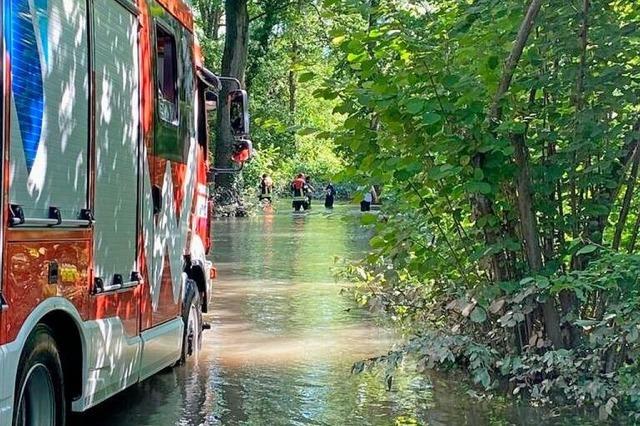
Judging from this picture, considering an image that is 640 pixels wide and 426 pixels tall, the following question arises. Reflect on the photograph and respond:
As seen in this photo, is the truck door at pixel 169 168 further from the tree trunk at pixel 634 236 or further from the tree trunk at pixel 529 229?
the tree trunk at pixel 634 236

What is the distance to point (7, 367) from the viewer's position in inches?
174

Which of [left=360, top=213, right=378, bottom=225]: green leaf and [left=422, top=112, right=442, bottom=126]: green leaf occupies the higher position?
[left=422, top=112, right=442, bottom=126]: green leaf

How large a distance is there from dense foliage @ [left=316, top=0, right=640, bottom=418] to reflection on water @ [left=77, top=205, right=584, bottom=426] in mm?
523

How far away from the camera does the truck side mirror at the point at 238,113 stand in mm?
9945

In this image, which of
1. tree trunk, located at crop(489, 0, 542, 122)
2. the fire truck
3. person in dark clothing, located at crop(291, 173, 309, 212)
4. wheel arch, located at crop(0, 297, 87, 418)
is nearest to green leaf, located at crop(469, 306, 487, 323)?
tree trunk, located at crop(489, 0, 542, 122)

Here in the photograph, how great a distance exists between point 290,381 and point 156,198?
213 cm

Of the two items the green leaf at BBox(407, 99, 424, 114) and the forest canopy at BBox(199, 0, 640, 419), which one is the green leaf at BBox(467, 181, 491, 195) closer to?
the forest canopy at BBox(199, 0, 640, 419)

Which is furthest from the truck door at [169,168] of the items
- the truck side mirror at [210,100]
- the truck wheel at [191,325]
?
the truck side mirror at [210,100]

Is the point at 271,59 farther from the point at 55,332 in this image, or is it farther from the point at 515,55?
the point at 55,332

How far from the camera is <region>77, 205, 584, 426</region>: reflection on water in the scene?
703 cm

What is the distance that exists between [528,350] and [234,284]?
8.49 m

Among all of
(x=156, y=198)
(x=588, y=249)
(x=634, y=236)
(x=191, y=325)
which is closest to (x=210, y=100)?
(x=191, y=325)

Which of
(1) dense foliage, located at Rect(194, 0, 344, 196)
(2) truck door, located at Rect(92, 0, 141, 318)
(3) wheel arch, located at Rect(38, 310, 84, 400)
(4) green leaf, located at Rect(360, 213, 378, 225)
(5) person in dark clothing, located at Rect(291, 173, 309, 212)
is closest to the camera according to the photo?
(3) wheel arch, located at Rect(38, 310, 84, 400)

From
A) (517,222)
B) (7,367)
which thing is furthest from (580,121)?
(7,367)
